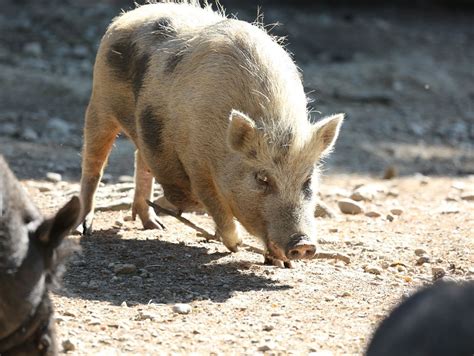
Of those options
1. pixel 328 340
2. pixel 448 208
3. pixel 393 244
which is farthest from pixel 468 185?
pixel 328 340

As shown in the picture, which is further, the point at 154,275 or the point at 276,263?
the point at 276,263

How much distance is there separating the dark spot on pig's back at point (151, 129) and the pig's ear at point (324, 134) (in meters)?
1.01

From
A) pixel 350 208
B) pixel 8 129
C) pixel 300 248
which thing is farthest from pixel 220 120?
pixel 8 129

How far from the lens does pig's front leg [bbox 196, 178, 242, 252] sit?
6285 mm

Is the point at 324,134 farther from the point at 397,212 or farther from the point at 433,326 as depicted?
the point at 433,326

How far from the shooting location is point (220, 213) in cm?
630

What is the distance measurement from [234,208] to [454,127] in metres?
6.96

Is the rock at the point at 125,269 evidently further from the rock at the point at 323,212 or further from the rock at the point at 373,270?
the rock at the point at 323,212

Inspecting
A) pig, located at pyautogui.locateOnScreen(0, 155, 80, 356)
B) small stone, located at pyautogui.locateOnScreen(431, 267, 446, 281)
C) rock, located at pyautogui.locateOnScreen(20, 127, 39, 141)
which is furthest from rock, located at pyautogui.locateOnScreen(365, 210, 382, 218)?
pig, located at pyautogui.locateOnScreen(0, 155, 80, 356)

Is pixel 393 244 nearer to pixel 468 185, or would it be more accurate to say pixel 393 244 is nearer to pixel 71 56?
pixel 468 185

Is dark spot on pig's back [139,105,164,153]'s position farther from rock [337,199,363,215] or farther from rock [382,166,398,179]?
rock [382,166,398,179]

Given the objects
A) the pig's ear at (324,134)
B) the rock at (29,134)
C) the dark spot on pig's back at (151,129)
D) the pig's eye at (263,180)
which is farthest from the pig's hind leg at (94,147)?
the rock at (29,134)

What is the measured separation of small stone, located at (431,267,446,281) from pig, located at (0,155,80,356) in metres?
2.67

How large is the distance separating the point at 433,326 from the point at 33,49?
10504 millimetres
